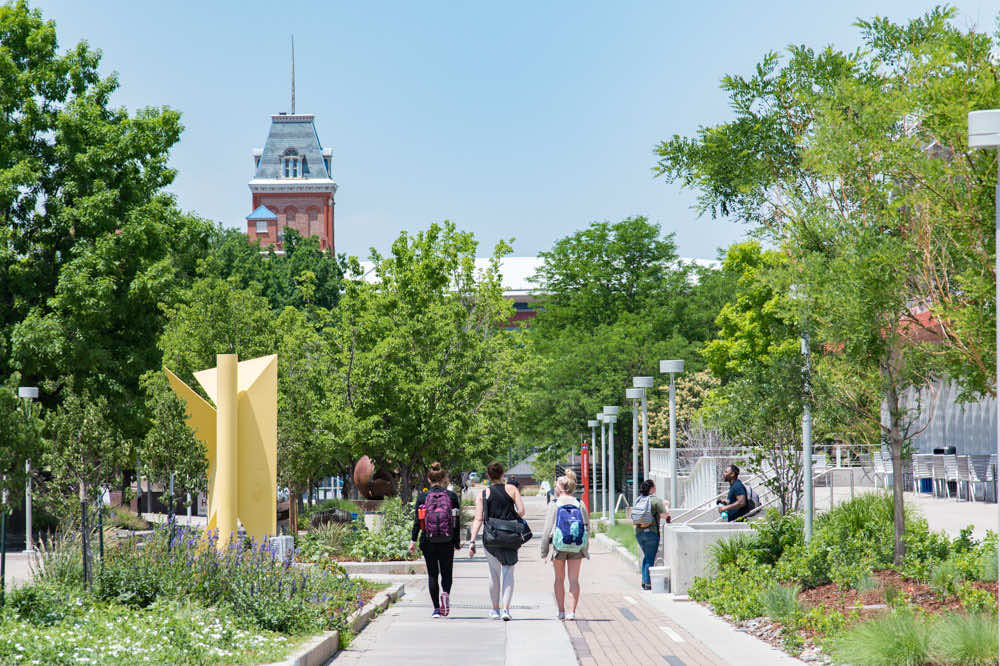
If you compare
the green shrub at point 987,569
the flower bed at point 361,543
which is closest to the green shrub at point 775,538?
the green shrub at point 987,569

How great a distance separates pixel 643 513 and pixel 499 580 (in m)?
4.58

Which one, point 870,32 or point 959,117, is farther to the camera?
point 870,32

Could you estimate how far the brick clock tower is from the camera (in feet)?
423

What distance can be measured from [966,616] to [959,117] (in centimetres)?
429

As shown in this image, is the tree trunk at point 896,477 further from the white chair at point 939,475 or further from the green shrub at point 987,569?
the white chair at point 939,475

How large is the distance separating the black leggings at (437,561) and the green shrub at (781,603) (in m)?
3.44

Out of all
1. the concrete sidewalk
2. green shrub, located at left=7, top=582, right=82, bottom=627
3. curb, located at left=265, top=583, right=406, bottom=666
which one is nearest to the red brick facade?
the concrete sidewalk

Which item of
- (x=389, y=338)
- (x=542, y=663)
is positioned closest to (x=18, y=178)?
(x=389, y=338)

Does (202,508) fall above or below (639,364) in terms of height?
below

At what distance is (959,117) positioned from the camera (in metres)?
10.3

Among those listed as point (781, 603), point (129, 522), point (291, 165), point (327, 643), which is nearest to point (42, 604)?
point (327, 643)

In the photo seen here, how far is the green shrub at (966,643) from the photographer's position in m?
8.52

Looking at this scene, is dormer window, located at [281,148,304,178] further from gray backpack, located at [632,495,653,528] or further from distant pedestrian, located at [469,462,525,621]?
distant pedestrian, located at [469,462,525,621]

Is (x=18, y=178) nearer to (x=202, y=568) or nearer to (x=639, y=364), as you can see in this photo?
(x=202, y=568)
